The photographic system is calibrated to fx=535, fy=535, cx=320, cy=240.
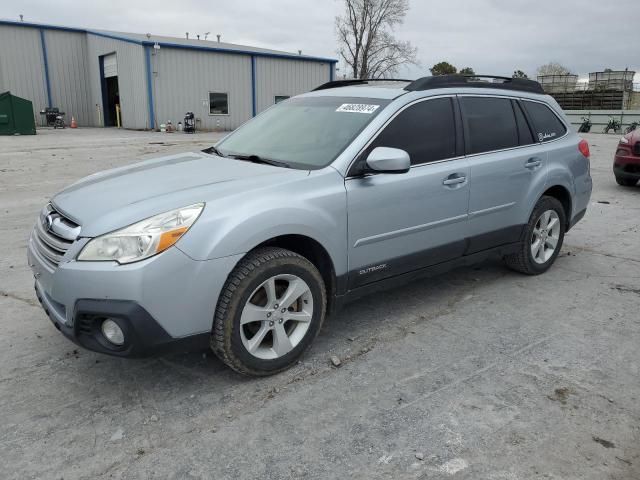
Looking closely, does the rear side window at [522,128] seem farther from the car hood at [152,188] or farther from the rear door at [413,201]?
the car hood at [152,188]

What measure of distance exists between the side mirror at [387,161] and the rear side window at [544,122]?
84.4 inches

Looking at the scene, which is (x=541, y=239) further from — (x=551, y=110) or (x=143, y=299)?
(x=143, y=299)

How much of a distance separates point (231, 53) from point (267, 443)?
2844 cm

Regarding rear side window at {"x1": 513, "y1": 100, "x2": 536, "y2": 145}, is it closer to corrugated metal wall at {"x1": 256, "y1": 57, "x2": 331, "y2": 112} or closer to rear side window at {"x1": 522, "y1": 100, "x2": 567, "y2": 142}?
rear side window at {"x1": 522, "y1": 100, "x2": 567, "y2": 142}

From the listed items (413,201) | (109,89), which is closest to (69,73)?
(109,89)

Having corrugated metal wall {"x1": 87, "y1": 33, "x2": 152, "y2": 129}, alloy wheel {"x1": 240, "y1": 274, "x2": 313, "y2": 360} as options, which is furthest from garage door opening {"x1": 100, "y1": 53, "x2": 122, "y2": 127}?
alloy wheel {"x1": 240, "y1": 274, "x2": 313, "y2": 360}

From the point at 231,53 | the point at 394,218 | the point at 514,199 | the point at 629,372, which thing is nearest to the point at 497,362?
the point at 629,372

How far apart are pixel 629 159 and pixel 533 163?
636cm

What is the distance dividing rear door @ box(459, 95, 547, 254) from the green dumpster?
71.8 feet

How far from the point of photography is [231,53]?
28453mm

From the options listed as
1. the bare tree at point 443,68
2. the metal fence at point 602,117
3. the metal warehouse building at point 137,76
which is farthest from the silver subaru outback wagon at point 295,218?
the bare tree at point 443,68

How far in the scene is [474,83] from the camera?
14.4 ft

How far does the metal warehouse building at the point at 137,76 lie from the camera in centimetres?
2620

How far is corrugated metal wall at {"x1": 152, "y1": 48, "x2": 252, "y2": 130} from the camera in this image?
85.9ft
